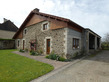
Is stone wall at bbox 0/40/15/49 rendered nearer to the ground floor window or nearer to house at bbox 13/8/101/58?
house at bbox 13/8/101/58

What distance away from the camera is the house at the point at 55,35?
7793mm

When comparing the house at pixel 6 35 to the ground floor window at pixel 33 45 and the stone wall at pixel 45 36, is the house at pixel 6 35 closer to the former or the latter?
the stone wall at pixel 45 36

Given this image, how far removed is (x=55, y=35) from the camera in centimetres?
870

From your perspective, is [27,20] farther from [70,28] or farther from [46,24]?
[70,28]

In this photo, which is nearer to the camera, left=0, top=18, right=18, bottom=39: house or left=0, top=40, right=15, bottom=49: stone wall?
left=0, top=40, right=15, bottom=49: stone wall

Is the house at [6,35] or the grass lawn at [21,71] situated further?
the house at [6,35]

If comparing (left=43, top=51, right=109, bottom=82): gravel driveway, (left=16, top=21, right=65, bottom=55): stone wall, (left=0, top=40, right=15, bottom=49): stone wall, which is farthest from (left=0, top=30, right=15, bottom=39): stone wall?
(left=43, top=51, right=109, bottom=82): gravel driveway

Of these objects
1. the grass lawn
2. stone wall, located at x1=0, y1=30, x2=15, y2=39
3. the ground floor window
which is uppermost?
stone wall, located at x1=0, y1=30, x2=15, y2=39

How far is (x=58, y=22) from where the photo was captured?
27.8ft

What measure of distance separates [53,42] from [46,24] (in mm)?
3103

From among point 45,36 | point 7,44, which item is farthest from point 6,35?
point 45,36

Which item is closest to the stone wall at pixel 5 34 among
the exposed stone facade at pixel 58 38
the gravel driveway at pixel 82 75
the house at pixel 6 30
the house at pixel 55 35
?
the house at pixel 6 30

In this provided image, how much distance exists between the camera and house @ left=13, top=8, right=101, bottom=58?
7.79 meters

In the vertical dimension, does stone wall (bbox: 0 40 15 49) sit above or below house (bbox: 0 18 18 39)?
below
